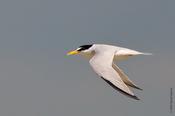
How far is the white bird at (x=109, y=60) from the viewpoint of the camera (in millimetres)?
20266

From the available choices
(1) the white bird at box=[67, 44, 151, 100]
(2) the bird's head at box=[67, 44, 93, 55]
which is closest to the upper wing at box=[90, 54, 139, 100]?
(1) the white bird at box=[67, 44, 151, 100]

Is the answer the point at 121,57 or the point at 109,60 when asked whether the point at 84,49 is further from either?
the point at 109,60

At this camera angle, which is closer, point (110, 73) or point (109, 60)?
point (110, 73)

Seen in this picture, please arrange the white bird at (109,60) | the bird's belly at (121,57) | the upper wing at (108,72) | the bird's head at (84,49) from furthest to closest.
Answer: the bird's head at (84,49) → the bird's belly at (121,57) → the white bird at (109,60) → the upper wing at (108,72)

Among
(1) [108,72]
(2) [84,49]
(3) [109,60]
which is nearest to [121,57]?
(3) [109,60]

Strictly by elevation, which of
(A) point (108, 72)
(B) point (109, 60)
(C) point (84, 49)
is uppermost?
(A) point (108, 72)

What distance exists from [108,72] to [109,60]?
2.63 m

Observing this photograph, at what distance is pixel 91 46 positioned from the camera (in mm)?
27375

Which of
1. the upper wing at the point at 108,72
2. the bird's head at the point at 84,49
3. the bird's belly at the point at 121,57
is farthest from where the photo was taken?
the bird's head at the point at 84,49

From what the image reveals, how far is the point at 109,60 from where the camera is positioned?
79.7 feet

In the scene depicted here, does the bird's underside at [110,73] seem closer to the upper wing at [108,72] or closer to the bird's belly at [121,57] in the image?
the upper wing at [108,72]

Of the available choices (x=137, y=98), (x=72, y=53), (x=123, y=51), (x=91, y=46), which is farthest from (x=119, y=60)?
(x=137, y=98)

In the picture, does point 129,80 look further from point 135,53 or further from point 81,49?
point 81,49

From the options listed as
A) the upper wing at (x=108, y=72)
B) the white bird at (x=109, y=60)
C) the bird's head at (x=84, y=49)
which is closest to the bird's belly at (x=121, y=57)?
the white bird at (x=109, y=60)
